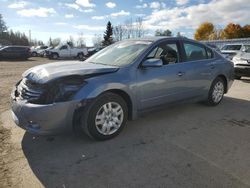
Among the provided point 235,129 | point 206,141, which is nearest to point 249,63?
point 235,129

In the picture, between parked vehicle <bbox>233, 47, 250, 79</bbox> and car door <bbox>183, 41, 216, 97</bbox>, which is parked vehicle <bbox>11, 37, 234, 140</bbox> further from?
parked vehicle <bbox>233, 47, 250, 79</bbox>

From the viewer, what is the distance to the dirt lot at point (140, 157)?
307 cm

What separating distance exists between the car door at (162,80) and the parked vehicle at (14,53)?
86.5ft

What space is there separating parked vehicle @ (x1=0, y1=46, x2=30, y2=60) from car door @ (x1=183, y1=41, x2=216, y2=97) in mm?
26104

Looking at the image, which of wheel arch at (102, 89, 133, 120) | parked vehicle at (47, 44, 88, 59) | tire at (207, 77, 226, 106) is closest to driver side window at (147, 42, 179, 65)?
wheel arch at (102, 89, 133, 120)

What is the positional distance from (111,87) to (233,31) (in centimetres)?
7995

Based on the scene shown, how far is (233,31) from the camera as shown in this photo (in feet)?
248

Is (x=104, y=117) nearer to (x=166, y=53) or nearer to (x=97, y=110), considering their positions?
(x=97, y=110)

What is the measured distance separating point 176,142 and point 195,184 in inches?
47.8

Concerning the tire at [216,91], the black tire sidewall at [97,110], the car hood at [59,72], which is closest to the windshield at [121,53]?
the car hood at [59,72]

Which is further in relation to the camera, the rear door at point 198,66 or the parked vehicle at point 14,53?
the parked vehicle at point 14,53

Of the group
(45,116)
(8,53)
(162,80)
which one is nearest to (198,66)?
(162,80)

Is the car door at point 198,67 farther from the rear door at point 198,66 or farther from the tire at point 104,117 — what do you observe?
the tire at point 104,117

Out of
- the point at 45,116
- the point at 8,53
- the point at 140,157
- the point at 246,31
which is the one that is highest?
the point at 246,31
